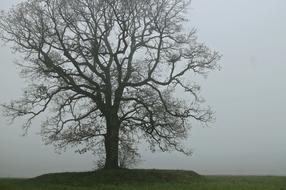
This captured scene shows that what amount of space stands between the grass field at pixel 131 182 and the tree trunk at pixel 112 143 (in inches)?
67.9

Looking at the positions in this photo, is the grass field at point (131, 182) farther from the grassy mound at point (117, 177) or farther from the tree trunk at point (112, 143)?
the tree trunk at point (112, 143)

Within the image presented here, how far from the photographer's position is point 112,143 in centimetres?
3050

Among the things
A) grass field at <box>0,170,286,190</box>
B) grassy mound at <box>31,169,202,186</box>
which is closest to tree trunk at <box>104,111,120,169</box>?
grassy mound at <box>31,169,202,186</box>

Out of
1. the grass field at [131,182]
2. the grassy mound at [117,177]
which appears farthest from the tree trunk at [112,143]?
the grass field at [131,182]

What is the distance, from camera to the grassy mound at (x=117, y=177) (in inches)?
1061

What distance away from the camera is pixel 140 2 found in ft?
100

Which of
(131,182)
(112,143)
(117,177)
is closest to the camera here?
(131,182)

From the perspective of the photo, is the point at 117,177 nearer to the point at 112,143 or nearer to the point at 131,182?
the point at 131,182

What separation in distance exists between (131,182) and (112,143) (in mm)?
4720

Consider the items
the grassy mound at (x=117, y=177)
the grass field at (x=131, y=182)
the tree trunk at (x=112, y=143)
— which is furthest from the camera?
the tree trunk at (x=112, y=143)

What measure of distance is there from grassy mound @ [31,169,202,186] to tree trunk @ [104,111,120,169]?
4.96 ft

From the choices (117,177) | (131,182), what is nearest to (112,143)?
(117,177)

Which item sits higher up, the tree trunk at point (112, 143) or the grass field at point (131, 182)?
the tree trunk at point (112, 143)

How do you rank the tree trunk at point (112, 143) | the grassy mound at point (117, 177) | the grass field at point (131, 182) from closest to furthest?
the grass field at point (131, 182)
the grassy mound at point (117, 177)
the tree trunk at point (112, 143)
